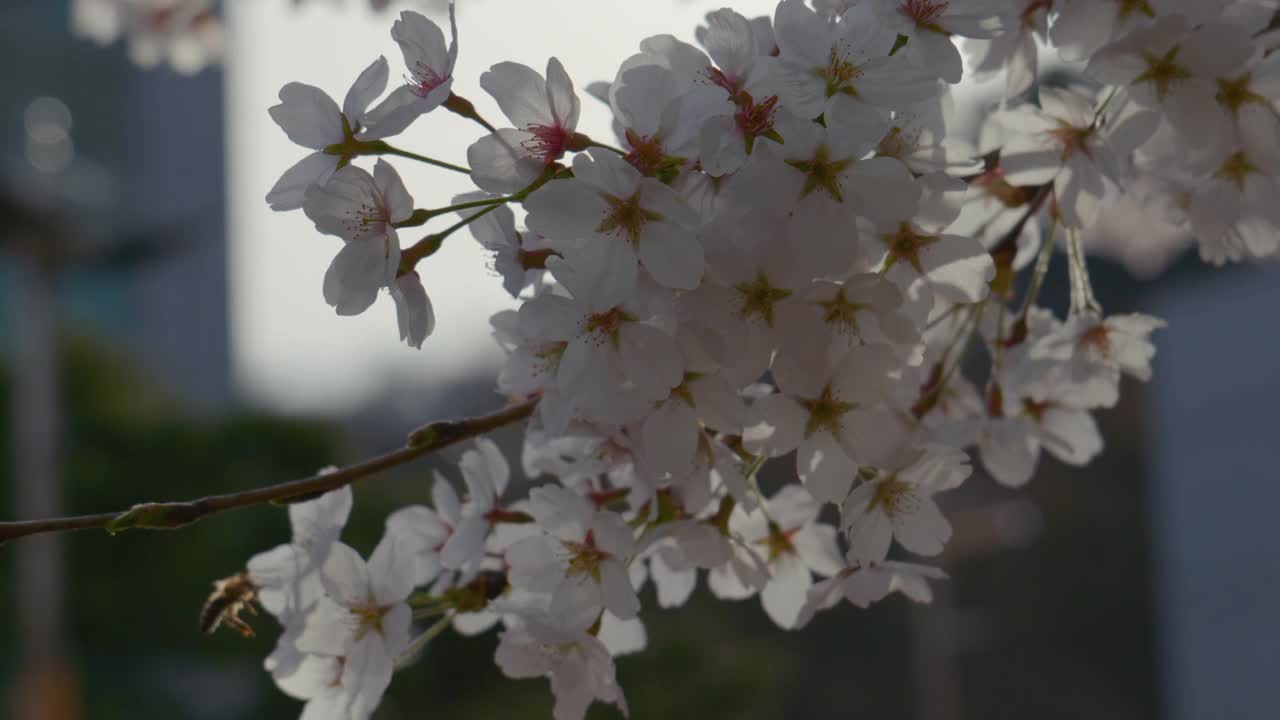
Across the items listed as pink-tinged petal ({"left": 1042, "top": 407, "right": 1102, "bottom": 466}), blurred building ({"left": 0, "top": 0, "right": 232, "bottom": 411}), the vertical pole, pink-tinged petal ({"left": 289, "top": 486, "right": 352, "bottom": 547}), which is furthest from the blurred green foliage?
pink-tinged petal ({"left": 289, "top": 486, "right": 352, "bottom": 547})

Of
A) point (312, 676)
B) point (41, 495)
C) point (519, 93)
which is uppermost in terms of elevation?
point (519, 93)

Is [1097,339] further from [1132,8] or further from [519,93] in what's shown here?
[519,93]

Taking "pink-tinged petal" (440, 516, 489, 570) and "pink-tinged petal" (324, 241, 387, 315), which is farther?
"pink-tinged petal" (440, 516, 489, 570)

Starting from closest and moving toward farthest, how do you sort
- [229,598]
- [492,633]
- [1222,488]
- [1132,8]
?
1. [1132,8]
2. [229,598]
3. [1222,488]
4. [492,633]

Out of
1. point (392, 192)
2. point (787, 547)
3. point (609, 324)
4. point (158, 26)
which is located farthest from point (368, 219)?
point (158, 26)

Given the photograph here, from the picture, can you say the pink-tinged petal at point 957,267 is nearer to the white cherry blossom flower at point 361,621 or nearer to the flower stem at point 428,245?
the flower stem at point 428,245

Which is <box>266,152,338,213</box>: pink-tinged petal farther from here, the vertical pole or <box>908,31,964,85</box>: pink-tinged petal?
the vertical pole
